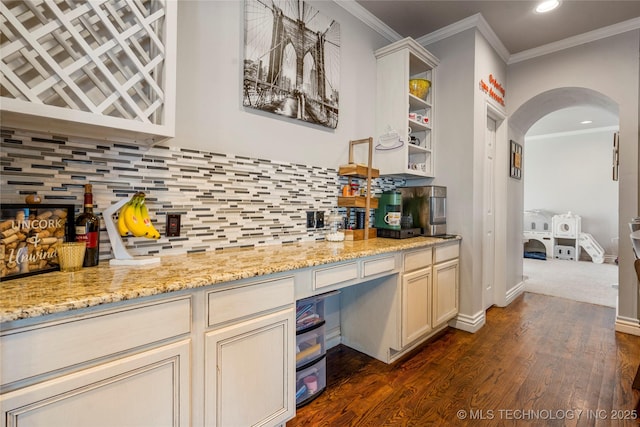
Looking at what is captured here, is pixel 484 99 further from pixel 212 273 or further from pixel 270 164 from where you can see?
pixel 212 273

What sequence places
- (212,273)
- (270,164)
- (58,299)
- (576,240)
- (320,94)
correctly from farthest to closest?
1. (576,240)
2. (320,94)
3. (270,164)
4. (212,273)
5. (58,299)

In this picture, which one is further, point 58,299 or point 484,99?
point 484,99

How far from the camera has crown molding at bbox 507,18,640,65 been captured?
275 centimetres

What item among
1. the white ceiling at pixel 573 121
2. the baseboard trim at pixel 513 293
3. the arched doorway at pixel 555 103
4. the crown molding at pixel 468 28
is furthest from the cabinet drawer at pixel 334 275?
the white ceiling at pixel 573 121

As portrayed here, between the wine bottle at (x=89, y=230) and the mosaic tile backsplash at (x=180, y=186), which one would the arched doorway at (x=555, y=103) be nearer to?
the mosaic tile backsplash at (x=180, y=186)

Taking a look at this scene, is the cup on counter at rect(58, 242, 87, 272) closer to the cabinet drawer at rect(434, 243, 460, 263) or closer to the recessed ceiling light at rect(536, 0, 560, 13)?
the cabinet drawer at rect(434, 243, 460, 263)

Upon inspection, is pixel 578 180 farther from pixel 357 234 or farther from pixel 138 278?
pixel 138 278

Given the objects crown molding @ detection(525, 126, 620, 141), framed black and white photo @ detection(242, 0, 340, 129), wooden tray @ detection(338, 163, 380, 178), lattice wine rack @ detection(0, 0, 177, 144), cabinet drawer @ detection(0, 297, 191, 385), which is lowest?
cabinet drawer @ detection(0, 297, 191, 385)

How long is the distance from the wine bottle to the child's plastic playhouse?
297 inches

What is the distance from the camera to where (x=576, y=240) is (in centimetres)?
625

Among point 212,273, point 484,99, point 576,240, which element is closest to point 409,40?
point 484,99

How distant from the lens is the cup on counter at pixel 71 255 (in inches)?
44.0

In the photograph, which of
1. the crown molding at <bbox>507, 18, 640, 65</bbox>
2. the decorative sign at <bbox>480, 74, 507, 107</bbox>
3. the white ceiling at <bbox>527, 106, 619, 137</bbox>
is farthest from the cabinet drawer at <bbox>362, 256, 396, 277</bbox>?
the white ceiling at <bbox>527, 106, 619, 137</bbox>

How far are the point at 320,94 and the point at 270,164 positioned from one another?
2.30 ft
